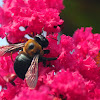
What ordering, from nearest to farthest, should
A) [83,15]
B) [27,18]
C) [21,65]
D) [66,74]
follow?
[66,74] < [21,65] < [27,18] < [83,15]

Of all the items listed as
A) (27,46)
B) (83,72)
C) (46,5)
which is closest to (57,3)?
(46,5)

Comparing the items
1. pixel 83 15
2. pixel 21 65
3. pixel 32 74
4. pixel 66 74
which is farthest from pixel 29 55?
pixel 83 15

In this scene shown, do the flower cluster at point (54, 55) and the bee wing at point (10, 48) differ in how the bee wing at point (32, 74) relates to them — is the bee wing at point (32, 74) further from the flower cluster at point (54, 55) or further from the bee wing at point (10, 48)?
the bee wing at point (10, 48)

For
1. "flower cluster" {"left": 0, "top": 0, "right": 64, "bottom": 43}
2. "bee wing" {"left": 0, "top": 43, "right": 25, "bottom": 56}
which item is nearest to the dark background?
"flower cluster" {"left": 0, "top": 0, "right": 64, "bottom": 43}

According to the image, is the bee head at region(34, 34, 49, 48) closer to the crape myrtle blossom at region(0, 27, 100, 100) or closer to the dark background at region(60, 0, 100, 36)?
the crape myrtle blossom at region(0, 27, 100, 100)

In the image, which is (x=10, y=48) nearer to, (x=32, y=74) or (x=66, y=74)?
(x=32, y=74)

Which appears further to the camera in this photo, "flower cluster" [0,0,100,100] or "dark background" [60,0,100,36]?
"dark background" [60,0,100,36]
